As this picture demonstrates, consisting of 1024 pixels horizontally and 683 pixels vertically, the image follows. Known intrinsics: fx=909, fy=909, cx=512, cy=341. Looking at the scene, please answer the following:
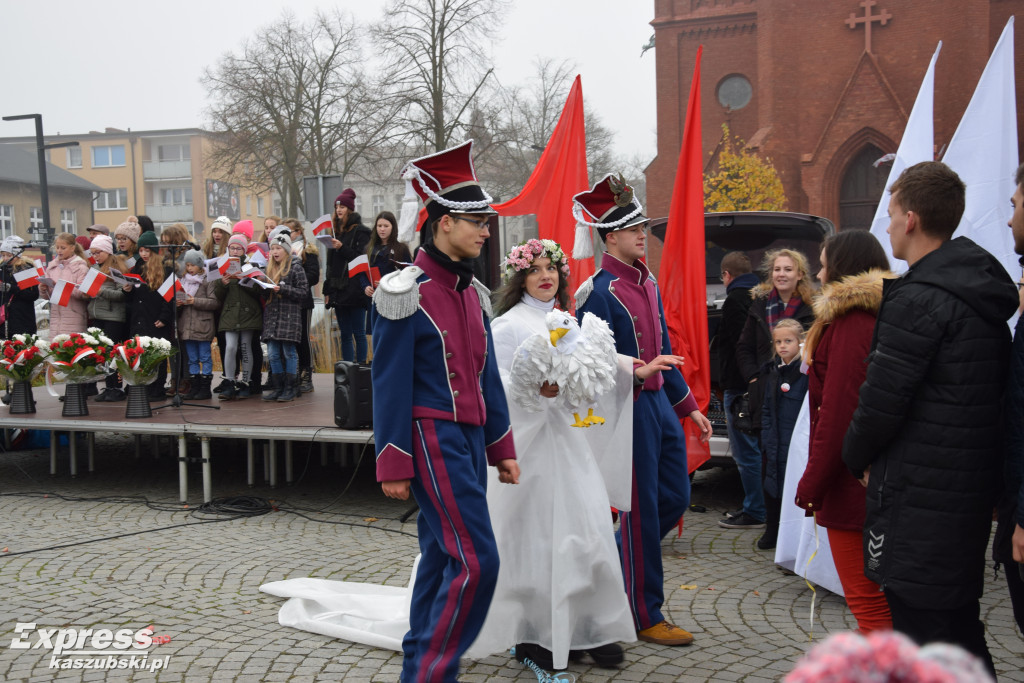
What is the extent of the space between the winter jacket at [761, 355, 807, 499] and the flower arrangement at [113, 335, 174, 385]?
5.66 m

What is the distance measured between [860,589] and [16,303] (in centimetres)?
1037

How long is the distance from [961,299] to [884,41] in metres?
32.1

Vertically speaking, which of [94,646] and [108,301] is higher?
[108,301]

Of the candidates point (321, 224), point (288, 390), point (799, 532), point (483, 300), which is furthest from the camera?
point (321, 224)

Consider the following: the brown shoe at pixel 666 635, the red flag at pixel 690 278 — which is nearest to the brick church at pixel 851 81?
the red flag at pixel 690 278

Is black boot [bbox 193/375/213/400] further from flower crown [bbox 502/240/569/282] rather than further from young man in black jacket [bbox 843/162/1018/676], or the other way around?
young man in black jacket [bbox 843/162/1018/676]

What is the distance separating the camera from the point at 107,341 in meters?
8.80

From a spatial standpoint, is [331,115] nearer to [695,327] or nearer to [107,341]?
[107,341]

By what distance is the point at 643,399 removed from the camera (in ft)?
14.9

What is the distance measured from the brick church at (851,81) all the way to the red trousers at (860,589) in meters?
28.9

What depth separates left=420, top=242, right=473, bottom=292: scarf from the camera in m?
3.68

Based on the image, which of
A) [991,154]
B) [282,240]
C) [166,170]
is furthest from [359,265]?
[166,170]

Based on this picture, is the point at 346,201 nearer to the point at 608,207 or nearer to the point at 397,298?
the point at 608,207

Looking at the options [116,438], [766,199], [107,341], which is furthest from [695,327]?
[766,199]
